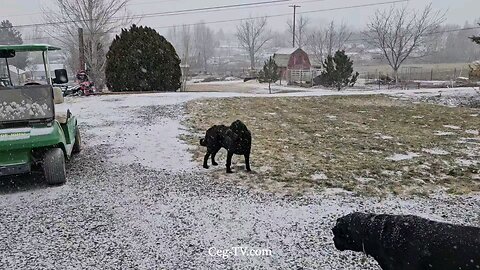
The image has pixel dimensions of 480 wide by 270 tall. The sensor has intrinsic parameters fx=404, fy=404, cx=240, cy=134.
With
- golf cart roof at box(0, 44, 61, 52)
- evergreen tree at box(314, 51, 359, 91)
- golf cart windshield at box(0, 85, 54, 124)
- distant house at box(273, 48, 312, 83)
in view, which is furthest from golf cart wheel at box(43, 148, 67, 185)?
distant house at box(273, 48, 312, 83)

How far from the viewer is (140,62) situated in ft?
60.6

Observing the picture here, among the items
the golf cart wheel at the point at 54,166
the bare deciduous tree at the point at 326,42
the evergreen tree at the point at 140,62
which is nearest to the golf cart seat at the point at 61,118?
the golf cart wheel at the point at 54,166

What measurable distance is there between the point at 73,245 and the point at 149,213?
0.93 m

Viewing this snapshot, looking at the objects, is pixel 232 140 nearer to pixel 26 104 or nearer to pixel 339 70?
pixel 26 104

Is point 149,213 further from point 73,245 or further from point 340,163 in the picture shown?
point 340,163

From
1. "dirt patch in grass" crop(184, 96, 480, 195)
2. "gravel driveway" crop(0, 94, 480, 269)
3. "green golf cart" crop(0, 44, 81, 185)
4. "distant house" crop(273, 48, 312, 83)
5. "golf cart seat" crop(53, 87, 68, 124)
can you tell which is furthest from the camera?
"distant house" crop(273, 48, 312, 83)

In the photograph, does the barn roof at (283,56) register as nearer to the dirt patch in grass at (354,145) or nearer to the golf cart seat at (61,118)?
the dirt patch in grass at (354,145)

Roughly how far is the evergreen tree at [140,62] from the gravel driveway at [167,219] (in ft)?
41.1

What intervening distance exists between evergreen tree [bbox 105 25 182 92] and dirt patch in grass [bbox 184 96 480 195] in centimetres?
577

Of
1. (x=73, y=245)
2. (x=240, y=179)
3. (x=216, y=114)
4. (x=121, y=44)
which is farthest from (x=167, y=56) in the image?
(x=73, y=245)

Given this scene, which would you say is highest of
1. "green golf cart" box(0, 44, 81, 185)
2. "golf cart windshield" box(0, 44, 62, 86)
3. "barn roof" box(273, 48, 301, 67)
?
"barn roof" box(273, 48, 301, 67)

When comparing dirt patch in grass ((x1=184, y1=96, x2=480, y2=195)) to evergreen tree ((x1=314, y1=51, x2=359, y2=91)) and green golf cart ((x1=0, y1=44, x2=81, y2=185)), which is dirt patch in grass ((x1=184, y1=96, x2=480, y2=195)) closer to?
green golf cart ((x1=0, y1=44, x2=81, y2=185))

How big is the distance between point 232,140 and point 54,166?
7.98 feet

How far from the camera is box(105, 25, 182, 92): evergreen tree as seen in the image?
60.3 ft
